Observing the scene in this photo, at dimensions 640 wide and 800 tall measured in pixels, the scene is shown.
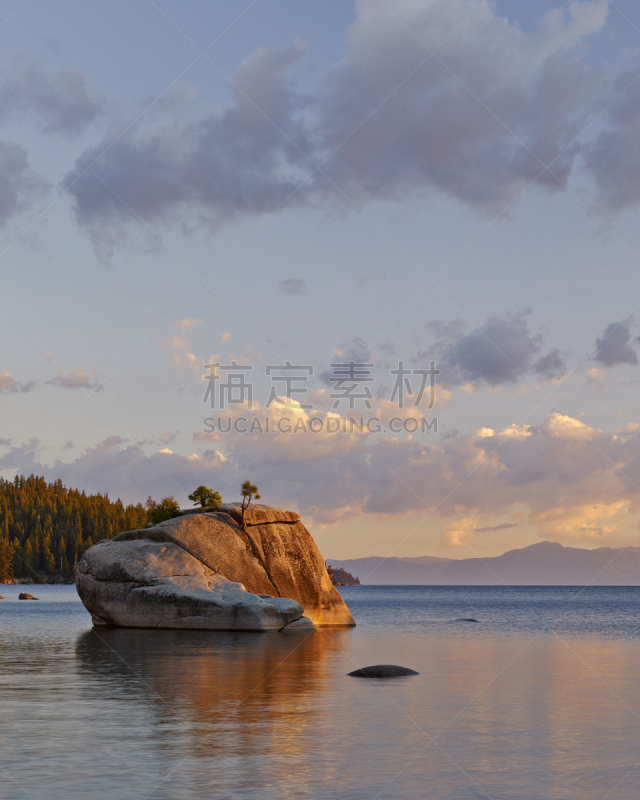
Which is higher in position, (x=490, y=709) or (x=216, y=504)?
(x=216, y=504)

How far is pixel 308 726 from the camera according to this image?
20719 mm

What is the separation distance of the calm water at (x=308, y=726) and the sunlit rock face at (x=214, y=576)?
1231 cm

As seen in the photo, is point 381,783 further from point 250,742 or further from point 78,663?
point 78,663

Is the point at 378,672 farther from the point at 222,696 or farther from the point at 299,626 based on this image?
the point at 299,626

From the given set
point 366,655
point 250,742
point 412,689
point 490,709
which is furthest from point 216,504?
point 250,742

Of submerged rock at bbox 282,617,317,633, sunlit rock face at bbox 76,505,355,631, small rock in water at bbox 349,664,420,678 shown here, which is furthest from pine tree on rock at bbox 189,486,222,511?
small rock in water at bbox 349,664,420,678

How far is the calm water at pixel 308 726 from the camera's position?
15227 millimetres

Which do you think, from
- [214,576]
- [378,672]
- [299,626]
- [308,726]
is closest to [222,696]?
[308,726]

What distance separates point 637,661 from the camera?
41.1 metres

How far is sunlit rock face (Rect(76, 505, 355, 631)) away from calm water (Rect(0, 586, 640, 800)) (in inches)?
485

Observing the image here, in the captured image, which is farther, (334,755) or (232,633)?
(232,633)

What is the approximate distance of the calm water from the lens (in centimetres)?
1523

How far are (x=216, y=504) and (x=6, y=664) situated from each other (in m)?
30.1

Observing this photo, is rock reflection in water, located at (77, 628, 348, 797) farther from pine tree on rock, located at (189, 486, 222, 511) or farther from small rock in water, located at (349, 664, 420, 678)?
pine tree on rock, located at (189, 486, 222, 511)
